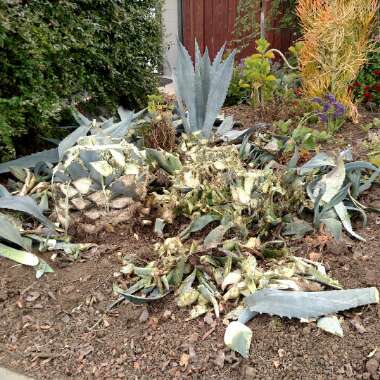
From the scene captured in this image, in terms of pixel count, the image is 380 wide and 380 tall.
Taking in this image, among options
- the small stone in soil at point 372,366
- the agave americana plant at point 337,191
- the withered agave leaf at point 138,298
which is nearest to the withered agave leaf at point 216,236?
the withered agave leaf at point 138,298

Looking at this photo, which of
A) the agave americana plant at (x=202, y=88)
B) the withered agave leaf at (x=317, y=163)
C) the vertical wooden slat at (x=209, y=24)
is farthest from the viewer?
the vertical wooden slat at (x=209, y=24)

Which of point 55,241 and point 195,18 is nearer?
point 55,241

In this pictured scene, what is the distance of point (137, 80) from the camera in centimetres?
488

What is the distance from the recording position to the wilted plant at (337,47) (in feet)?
14.9

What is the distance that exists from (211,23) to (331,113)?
5.45 metres

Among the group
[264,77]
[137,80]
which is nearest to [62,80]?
[137,80]

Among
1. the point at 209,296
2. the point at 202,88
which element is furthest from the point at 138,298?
the point at 202,88

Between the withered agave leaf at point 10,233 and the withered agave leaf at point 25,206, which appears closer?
the withered agave leaf at point 10,233

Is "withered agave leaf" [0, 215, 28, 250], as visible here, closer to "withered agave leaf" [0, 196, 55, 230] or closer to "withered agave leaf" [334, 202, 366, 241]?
"withered agave leaf" [0, 196, 55, 230]

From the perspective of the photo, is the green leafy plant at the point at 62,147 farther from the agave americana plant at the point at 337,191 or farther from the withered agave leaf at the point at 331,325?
the withered agave leaf at the point at 331,325

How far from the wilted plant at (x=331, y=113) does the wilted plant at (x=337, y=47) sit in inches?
11.4

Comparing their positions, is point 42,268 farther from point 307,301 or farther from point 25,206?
point 307,301

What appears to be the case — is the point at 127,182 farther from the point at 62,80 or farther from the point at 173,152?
the point at 62,80

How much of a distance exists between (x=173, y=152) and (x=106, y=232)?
0.95 meters
